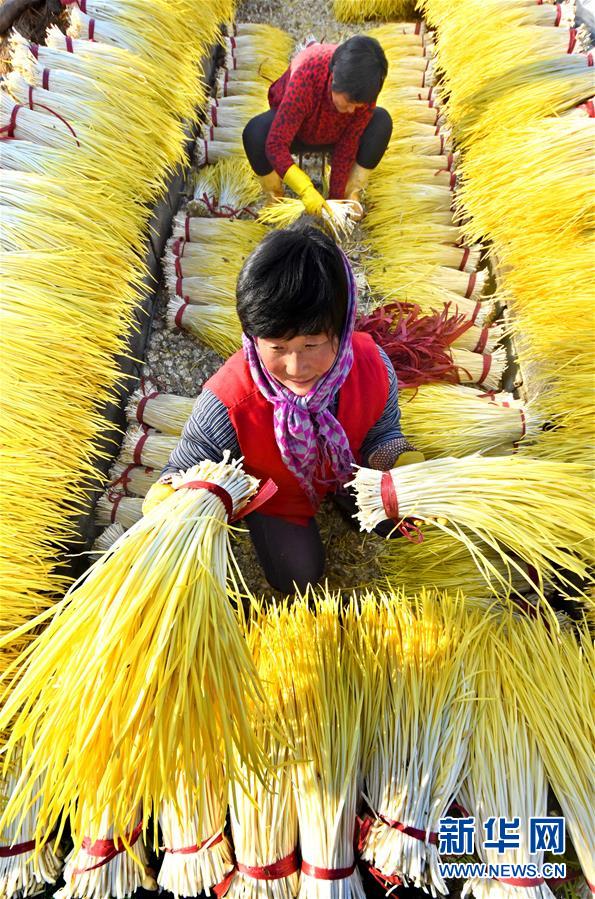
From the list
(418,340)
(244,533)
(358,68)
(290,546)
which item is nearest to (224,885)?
(290,546)

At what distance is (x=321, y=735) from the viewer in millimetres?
1113

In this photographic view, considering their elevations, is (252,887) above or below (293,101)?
below

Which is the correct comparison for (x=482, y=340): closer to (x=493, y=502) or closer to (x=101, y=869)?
(x=493, y=502)

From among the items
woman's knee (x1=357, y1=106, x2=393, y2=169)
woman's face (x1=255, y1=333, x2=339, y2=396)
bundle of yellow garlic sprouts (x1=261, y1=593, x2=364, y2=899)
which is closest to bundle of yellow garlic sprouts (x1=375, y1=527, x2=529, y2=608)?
bundle of yellow garlic sprouts (x1=261, y1=593, x2=364, y2=899)

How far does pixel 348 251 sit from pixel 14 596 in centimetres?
179

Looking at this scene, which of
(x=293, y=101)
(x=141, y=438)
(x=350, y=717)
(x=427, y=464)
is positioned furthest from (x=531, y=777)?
(x=293, y=101)

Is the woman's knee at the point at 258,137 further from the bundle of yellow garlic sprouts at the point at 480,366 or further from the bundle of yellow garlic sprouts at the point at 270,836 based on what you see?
the bundle of yellow garlic sprouts at the point at 270,836

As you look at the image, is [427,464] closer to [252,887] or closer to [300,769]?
[300,769]

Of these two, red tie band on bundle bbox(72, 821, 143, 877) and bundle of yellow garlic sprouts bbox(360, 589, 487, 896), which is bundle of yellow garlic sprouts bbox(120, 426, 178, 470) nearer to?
bundle of yellow garlic sprouts bbox(360, 589, 487, 896)

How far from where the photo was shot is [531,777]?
1.14m

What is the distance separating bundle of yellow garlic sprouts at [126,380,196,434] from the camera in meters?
1.80

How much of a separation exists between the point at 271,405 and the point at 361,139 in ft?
5.19

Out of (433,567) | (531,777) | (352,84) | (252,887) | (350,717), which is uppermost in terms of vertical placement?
(352,84)

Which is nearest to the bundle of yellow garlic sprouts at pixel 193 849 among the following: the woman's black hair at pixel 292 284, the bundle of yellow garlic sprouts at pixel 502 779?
the bundle of yellow garlic sprouts at pixel 502 779
